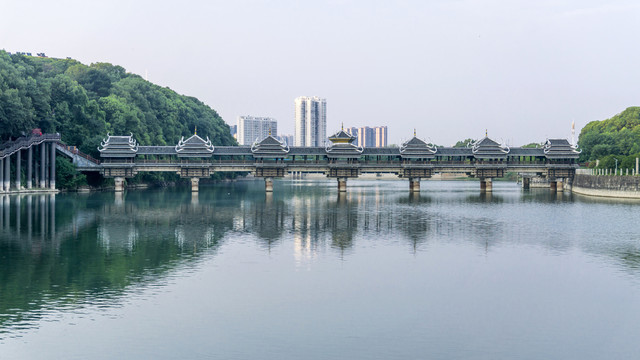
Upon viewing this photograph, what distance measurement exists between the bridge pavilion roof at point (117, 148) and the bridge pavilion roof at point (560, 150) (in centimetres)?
6233

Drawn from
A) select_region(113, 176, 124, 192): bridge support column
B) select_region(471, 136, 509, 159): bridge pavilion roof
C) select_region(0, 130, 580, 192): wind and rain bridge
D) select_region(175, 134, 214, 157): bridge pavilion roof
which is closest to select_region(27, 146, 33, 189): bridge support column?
select_region(0, 130, 580, 192): wind and rain bridge

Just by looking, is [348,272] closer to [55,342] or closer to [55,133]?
[55,342]

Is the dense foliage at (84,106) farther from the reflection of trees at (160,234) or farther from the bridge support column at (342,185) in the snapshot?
the bridge support column at (342,185)

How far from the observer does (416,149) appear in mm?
93812

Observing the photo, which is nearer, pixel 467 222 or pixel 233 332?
pixel 233 332

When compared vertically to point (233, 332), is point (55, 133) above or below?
above

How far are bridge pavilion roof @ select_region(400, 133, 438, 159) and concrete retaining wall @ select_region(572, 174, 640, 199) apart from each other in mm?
21865

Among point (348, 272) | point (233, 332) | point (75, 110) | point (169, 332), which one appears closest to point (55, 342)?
point (169, 332)

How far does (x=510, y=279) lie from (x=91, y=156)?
76800 mm

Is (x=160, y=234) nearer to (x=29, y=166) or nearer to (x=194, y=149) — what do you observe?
(x=29, y=166)

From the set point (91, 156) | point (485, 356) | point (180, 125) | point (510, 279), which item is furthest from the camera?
point (180, 125)

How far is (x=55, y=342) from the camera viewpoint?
17.6 metres

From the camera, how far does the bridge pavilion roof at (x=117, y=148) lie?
89438 millimetres

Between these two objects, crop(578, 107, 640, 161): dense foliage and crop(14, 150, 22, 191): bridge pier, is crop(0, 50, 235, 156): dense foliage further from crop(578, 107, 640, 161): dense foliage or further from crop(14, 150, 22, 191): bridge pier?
crop(578, 107, 640, 161): dense foliage
